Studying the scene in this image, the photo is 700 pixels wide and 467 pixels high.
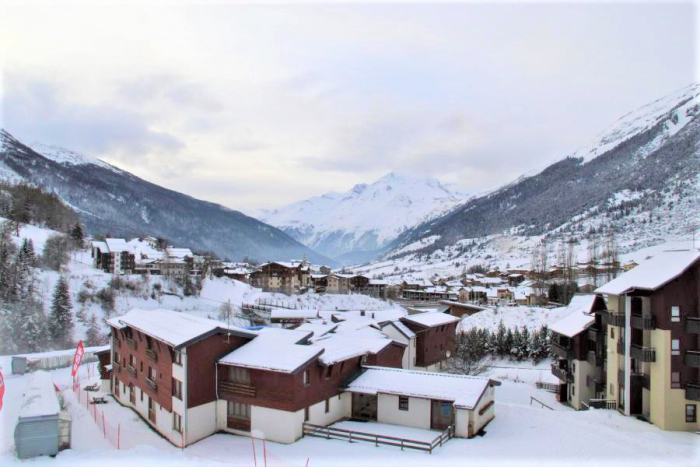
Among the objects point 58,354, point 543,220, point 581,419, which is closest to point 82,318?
point 58,354

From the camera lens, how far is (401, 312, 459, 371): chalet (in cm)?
3850

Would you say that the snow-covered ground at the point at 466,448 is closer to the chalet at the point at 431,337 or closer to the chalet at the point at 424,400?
the chalet at the point at 424,400

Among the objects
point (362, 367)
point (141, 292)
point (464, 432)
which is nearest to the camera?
point (464, 432)

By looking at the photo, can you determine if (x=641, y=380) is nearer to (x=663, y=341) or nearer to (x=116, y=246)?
(x=663, y=341)

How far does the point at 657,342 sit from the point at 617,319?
2708 mm

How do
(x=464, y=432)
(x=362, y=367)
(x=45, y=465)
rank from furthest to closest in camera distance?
(x=362, y=367), (x=464, y=432), (x=45, y=465)

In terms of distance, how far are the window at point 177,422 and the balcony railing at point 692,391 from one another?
20.4m

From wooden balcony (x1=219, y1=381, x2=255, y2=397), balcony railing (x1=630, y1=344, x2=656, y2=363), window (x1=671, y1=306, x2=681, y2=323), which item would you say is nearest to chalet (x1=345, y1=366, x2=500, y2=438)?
wooden balcony (x1=219, y1=381, x2=255, y2=397)

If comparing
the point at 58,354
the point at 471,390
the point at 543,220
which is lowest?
the point at 58,354

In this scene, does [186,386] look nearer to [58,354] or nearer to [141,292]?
[58,354]

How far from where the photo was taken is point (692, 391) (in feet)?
66.5

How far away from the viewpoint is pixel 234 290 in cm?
8381

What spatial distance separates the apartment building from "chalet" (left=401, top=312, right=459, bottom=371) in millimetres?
16369

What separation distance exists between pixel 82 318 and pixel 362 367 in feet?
137
